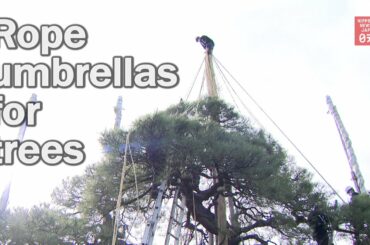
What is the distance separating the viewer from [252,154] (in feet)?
19.0

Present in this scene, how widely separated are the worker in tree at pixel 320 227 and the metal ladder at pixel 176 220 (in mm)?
2264

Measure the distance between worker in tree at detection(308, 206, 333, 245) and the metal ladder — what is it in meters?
2.26

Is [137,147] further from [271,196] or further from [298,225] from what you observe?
[298,225]

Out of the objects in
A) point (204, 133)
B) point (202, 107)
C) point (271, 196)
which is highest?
point (202, 107)

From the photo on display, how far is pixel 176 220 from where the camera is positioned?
5.82 metres

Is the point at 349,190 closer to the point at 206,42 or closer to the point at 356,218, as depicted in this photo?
the point at 356,218

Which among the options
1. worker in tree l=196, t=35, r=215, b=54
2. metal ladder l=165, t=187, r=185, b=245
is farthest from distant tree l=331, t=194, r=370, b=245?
worker in tree l=196, t=35, r=215, b=54

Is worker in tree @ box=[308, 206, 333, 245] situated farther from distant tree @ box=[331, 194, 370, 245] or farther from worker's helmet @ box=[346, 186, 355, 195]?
worker's helmet @ box=[346, 186, 355, 195]

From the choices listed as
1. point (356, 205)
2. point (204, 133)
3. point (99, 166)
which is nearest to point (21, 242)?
point (99, 166)

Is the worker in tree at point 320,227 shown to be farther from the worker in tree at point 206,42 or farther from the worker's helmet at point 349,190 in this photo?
the worker in tree at point 206,42

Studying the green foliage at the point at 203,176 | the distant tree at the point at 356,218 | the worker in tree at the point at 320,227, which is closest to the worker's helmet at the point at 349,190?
the distant tree at the point at 356,218

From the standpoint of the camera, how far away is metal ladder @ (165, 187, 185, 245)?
5.59 metres

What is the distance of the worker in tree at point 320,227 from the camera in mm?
6047

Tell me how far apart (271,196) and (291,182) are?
592 millimetres
